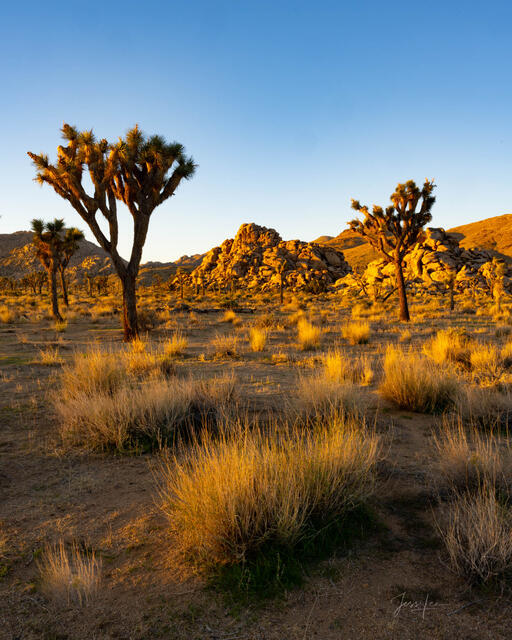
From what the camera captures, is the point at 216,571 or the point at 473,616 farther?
the point at 216,571

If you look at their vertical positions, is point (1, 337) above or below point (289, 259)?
below

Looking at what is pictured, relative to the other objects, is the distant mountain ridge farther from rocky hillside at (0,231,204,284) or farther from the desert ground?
the desert ground

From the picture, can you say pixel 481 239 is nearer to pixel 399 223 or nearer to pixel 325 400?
pixel 399 223

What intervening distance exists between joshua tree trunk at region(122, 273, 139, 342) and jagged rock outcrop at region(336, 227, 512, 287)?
43386 millimetres

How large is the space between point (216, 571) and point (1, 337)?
16.5 m

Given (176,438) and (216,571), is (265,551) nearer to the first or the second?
(216,571)

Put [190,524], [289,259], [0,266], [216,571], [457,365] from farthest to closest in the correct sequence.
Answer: [0,266]
[289,259]
[457,365]
[190,524]
[216,571]

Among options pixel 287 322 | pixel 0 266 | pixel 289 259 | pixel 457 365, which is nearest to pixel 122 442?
pixel 457 365

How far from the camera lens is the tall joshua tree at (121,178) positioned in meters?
12.7

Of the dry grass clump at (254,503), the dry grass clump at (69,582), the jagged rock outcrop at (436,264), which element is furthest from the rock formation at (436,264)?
the dry grass clump at (69,582)

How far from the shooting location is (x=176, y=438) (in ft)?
16.0

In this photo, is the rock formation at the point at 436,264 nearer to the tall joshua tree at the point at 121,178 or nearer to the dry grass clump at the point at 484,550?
the tall joshua tree at the point at 121,178

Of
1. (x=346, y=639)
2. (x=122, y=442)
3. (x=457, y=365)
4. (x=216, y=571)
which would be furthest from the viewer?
(x=457, y=365)

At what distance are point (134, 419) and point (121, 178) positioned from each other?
11.0 metres
